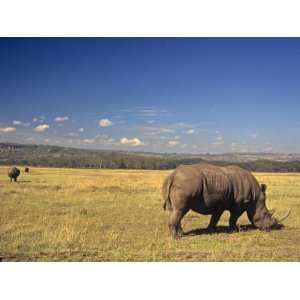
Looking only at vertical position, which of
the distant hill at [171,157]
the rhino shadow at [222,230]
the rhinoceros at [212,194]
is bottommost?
the rhino shadow at [222,230]

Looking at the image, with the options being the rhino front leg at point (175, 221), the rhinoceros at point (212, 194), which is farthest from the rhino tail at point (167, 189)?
the rhino front leg at point (175, 221)

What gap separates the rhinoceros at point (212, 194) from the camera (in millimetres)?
9906

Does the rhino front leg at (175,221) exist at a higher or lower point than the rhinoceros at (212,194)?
lower

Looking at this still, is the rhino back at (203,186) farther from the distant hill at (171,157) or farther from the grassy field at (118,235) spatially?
the distant hill at (171,157)

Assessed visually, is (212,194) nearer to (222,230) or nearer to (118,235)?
(222,230)

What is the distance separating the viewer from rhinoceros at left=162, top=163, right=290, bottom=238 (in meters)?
9.91

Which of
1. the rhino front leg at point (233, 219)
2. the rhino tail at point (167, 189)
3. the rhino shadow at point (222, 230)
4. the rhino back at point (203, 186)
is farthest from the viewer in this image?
the rhino front leg at point (233, 219)

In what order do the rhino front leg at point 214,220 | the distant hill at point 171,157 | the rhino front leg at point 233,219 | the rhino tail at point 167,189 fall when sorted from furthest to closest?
the distant hill at point 171,157 < the rhino front leg at point 233,219 < the rhino front leg at point 214,220 < the rhino tail at point 167,189

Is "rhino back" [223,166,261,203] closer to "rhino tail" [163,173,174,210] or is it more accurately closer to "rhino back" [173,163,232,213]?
"rhino back" [173,163,232,213]

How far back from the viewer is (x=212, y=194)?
10328 millimetres
